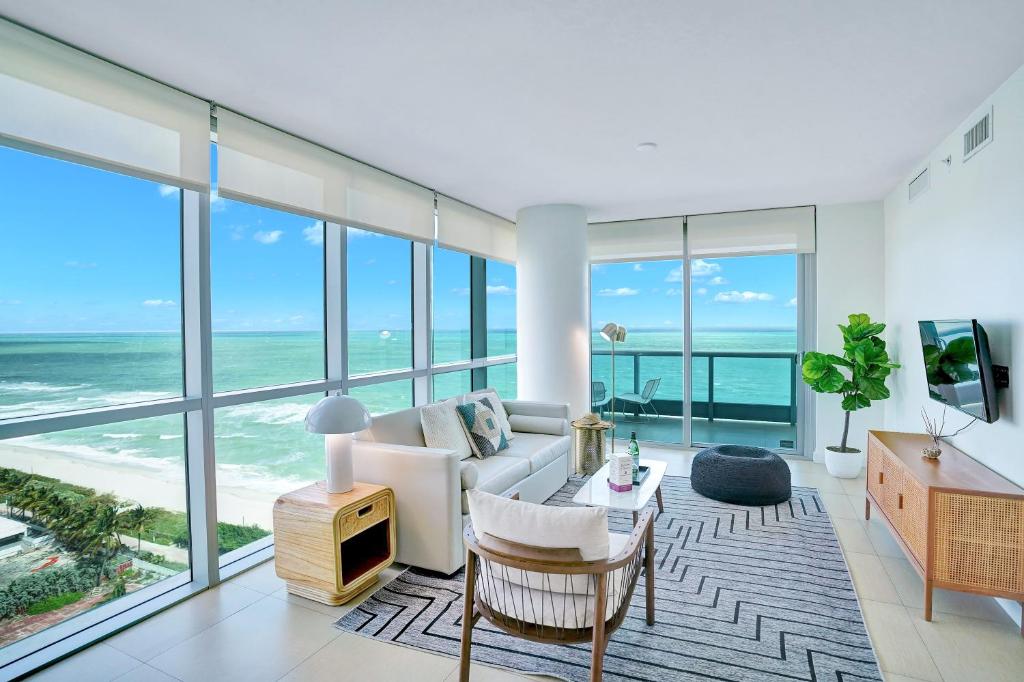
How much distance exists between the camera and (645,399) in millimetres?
6594

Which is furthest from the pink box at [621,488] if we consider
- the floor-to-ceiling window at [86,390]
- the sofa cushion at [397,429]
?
the floor-to-ceiling window at [86,390]

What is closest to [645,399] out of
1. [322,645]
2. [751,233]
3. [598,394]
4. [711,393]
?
[598,394]

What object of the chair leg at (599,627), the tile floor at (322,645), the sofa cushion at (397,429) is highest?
the sofa cushion at (397,429)

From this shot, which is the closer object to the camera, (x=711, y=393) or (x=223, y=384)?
(x=223, y=384)

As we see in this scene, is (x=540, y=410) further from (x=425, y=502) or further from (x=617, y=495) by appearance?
(x=425, y=502)

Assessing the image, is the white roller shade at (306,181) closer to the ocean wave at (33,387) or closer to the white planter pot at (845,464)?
the ocean wave at (33,387)

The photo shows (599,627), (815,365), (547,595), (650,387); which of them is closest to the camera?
(599,627)

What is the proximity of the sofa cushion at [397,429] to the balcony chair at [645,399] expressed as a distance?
3.62 metres

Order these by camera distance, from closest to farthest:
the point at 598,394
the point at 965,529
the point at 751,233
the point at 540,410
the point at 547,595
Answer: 1. the point at 547,595
2. the point at 965,529
3. the point at 540,410
4. the point at 751,233
5. the point at 598,394

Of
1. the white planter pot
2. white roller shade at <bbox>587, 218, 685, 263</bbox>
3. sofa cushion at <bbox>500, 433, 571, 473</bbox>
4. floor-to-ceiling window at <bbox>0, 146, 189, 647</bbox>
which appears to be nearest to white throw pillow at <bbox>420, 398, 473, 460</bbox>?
sofa cushion at <bbox>500, 433, 571, 473</bbox>

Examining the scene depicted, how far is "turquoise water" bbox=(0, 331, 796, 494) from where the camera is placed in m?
2.52

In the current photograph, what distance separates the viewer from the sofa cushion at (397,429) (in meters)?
3.41

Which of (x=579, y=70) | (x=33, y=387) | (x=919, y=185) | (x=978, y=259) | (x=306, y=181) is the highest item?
(x=579, y=70)

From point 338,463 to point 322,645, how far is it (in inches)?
35.6
